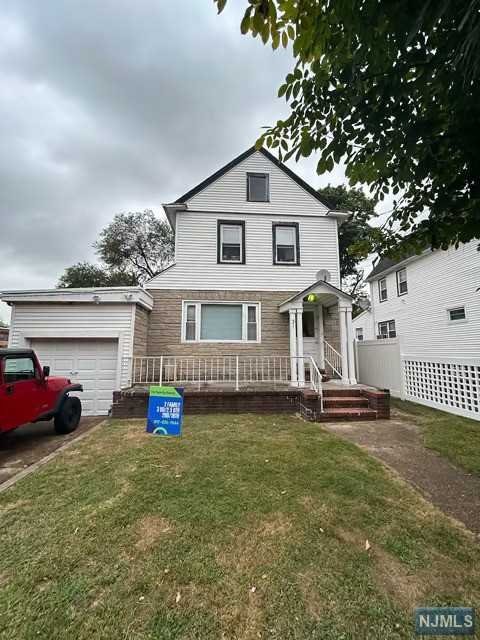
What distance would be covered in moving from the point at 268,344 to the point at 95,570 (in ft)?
25.6

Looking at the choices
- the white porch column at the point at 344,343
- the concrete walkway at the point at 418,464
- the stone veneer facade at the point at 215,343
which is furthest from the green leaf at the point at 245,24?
the stone veneer facade at the point at 215,343

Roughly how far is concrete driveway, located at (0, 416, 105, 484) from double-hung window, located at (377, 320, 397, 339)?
598 inches

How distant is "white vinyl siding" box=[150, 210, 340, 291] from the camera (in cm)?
970

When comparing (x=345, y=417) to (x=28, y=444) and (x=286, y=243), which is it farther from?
(x=28, y=444)

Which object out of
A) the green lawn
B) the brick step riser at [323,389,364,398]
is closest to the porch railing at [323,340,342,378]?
the brick step riser at [323,389,364,398]

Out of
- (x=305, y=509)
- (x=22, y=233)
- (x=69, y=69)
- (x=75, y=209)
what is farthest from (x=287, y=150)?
(x=22, y=233)

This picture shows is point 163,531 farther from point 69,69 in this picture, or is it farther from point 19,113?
point 19,113

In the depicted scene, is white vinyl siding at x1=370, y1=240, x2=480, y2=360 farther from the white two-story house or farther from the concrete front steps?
the concrete front steps

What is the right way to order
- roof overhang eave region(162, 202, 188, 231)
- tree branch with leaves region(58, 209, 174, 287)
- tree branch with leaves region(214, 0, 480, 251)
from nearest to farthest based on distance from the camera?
tree branch with leaves region(214, 0, 480, 251) → roof overhang eave region(162, 202, 188, 231) → tree branch with leaves region(58, 209, 174, 287)

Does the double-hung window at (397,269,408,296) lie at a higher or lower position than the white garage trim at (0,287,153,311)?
higher

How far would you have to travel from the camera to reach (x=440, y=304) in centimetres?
1191

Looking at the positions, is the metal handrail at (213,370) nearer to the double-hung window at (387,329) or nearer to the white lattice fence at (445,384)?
the white lattice fence at (445,384)

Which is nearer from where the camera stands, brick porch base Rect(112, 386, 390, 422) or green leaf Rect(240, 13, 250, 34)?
green leaf Rect(240, 13, 250, 34)

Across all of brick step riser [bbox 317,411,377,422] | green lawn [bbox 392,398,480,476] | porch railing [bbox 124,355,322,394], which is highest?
porch railing [bbox 124,355,322,394]
